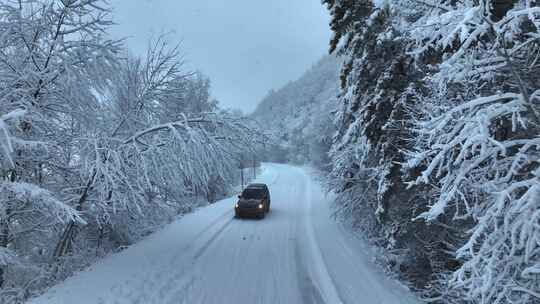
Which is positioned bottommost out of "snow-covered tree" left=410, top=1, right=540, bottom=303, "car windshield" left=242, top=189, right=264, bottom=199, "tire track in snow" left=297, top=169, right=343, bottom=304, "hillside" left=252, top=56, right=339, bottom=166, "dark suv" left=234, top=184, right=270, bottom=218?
"tire track in snow" left=297, top=169, right=343, bottom=304

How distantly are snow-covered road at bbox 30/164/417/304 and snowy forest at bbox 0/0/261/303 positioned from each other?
1.62 metres

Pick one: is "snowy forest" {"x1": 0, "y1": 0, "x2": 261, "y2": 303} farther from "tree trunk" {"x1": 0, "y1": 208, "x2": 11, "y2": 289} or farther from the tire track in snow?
the tire track in snow

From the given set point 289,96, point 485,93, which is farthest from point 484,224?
point 289,96

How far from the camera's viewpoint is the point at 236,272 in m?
10.1

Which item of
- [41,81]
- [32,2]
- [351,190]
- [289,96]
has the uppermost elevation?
[289,96]

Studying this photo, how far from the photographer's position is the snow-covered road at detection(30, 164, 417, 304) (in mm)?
8055

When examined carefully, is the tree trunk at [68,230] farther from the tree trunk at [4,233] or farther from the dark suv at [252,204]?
the dark suv at [252,204]

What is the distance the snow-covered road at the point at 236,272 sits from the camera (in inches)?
317

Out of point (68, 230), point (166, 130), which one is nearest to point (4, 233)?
point (68, 230)

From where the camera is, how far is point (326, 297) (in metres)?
8.30

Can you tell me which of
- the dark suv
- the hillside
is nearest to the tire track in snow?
the dark suv

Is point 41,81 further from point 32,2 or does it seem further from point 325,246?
point 325,246

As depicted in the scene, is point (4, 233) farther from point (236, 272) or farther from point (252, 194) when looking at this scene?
point (252, 194)

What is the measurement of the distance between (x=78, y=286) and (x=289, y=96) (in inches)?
6082
